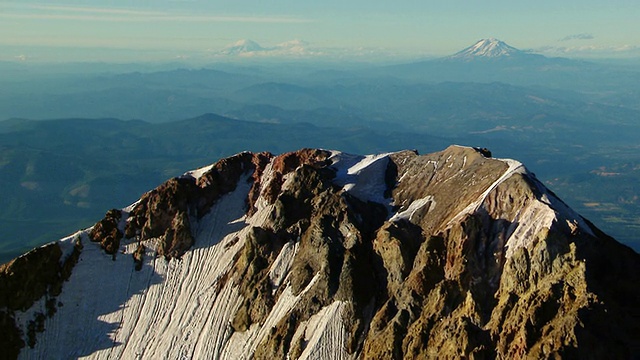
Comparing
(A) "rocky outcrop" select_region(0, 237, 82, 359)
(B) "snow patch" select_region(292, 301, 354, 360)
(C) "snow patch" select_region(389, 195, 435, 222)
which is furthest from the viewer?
(C) "snow patch" select_region(389, 195, 435, 222)

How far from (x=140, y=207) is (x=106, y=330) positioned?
87.0 feet

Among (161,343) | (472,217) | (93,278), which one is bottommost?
(161,343)

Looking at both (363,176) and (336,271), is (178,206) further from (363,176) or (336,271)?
(336,271)

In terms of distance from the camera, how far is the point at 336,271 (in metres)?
95.1

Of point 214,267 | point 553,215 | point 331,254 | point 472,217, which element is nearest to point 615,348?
point 553,215

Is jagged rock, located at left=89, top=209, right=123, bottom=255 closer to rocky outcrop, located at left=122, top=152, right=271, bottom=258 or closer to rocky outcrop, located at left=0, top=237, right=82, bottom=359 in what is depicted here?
rocky outcrop, located at left=122, top=152, right=271, bottom=258

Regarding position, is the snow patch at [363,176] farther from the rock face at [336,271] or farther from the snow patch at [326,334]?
the snow patch at [326,334]

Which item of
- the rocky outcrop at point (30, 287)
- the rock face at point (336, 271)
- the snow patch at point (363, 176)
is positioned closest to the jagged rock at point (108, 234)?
the rock face at point (336, 271)

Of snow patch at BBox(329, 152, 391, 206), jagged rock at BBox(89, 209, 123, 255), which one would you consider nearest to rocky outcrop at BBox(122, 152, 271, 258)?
jagged rock at BBox(89, 209, 123, 255)

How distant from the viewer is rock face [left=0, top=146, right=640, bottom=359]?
246ft

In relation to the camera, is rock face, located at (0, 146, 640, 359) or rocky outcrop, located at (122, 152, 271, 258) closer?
rock face, located at (0, 146, 640, 359)

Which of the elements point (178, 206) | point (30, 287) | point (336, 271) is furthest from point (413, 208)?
point (30, 287)

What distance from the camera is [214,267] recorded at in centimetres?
10688

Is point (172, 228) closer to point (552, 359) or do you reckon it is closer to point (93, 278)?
point (93, 278)
